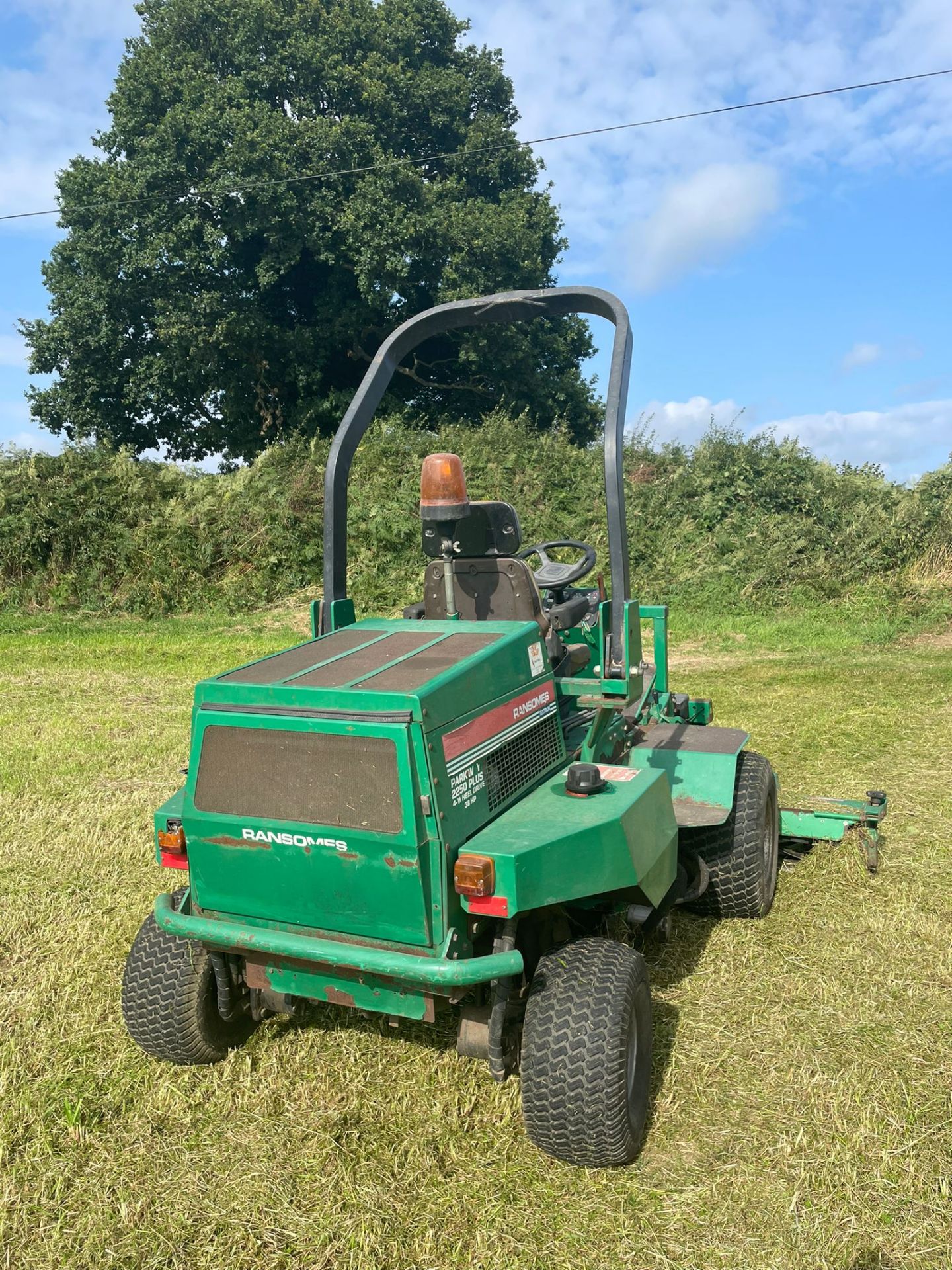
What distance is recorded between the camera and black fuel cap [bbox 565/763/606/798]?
3086 millimetres

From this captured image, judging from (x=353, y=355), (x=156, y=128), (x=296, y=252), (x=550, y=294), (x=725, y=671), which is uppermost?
(x=156, y=128)

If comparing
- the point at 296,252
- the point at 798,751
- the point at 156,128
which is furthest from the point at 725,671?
the point at 156,128

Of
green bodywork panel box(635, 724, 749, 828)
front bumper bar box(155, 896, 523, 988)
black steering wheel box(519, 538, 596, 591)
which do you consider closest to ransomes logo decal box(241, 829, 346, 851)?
front bumper bar box(155, 896, 523, 988)

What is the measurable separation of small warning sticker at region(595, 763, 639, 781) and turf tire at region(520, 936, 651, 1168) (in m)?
0.61

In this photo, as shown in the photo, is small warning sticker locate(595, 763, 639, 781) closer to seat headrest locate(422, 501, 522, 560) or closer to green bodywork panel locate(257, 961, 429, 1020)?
green bodywork panel locate(257, 961, 429, 1020)

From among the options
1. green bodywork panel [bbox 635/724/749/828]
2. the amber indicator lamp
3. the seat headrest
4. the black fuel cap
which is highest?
the seat headrest

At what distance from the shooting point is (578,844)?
2.82 m

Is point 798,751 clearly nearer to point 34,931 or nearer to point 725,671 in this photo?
point 725,671

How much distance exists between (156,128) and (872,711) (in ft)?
55.7

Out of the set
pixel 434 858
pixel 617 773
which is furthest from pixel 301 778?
pixel 617 773

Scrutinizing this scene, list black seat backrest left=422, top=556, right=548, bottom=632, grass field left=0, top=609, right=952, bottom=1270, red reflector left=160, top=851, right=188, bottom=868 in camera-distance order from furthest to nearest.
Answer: black seat backrest left=422, top=556, right=548, bottom=632 → red reflector left=160, top=851, right=188, bottom=868 → grass field left=0, top=609, right=952, bottom=1270

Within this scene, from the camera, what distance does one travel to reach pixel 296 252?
18609mm

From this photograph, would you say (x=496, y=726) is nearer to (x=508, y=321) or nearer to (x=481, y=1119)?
(x=481, y=1119)

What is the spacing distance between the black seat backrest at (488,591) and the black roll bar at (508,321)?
345 millimetres
